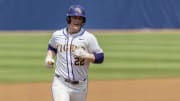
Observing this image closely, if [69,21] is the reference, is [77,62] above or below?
below

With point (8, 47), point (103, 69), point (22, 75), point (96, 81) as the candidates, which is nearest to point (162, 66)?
point (103, 69)

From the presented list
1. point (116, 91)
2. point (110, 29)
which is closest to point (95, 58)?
point (116, 91)

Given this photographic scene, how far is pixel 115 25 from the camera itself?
885 inches

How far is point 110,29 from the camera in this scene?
2248 centimetres

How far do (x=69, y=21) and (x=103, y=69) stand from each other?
6.71 meters

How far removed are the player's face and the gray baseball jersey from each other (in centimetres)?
8

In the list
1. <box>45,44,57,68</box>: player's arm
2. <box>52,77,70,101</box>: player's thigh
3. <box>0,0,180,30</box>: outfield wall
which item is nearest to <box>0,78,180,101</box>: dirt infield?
<box>45,44,57,68</box>: player's arm

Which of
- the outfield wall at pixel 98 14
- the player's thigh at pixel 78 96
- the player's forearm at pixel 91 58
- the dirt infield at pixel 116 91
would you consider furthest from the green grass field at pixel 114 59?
the player's forearm at pixel 91 58

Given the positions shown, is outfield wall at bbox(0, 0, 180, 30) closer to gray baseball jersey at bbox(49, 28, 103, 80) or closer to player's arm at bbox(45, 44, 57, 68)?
player's arm at bbox(45, 44, 57, 68)

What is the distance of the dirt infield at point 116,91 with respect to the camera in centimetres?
762

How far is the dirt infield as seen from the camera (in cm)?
762

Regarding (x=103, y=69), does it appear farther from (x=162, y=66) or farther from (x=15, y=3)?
(x=15, y=3)

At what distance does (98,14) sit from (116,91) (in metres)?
13.8

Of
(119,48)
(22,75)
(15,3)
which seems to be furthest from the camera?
(15,3)
